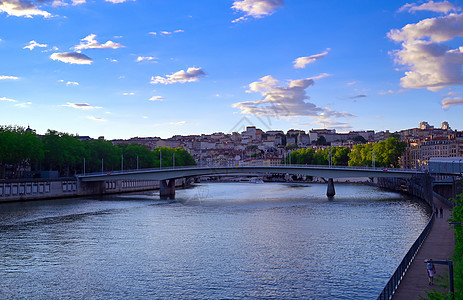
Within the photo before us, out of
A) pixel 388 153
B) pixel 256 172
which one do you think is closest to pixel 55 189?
pixel 256 172

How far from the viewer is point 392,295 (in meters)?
13.8

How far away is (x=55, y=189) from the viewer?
6612 centimetres

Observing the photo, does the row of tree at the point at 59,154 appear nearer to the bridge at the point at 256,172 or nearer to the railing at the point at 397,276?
the bridge at the point at 256,172

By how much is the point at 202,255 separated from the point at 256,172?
41.4 m

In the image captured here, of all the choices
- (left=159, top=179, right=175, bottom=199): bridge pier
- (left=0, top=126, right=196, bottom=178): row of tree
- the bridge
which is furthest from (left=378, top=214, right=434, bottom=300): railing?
(left=0, top=126, right=196, bottom=178): row of tree

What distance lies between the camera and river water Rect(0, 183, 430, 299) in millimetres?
18391

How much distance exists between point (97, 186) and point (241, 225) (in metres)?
45.9

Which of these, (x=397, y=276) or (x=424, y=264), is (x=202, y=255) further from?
(x=397, y=276)

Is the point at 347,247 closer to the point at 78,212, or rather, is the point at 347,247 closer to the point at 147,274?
the point at 147,274

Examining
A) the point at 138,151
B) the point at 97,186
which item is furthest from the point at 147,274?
the point at 138,151

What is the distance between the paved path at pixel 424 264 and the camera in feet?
47.2

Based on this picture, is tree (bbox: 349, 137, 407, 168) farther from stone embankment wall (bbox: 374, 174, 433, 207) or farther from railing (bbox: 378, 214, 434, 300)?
railing (bbox: 378, 214, 434, 300)

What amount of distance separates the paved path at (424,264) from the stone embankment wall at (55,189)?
47.1 metres

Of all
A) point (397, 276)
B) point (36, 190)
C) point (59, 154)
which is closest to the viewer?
point (397, 276)
